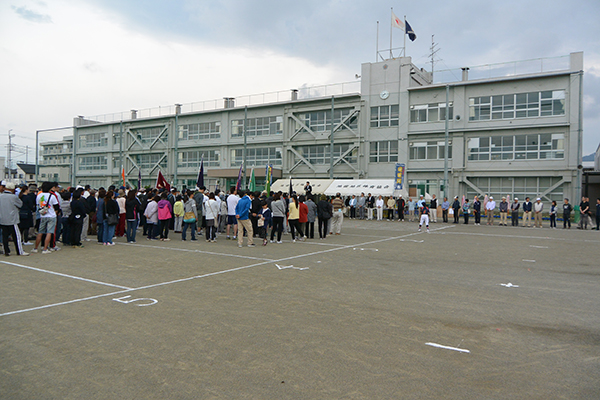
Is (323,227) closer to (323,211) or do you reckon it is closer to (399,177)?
(323,211)

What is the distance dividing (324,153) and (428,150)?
11.0 m

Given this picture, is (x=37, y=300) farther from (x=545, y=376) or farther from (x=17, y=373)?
(x=545, y=376)

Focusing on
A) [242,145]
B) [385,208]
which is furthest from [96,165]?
[385,208]

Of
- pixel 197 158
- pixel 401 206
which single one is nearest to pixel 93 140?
pixel 197 158

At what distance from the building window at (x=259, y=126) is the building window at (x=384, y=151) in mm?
11486

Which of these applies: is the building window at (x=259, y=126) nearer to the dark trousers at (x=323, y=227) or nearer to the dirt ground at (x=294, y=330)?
the dark trousers at (x=323, y=227)

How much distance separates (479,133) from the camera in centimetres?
3653

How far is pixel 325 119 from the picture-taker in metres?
44.2

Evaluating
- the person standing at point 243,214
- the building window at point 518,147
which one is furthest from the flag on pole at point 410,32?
the person standing at point 243,214

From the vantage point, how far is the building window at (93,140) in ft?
207

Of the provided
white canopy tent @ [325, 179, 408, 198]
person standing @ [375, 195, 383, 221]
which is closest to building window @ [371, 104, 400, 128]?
white canopy tent @ [325, 179, 408, 198]

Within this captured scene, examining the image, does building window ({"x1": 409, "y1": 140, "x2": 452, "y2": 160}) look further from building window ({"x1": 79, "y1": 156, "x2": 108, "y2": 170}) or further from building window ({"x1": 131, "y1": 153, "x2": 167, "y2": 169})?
building window ({"x1": 79, "y1": 156, "x2": 108, "y2": 170})

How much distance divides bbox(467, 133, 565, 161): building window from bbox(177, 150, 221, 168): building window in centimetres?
2979

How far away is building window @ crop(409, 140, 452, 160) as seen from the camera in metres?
38.0
